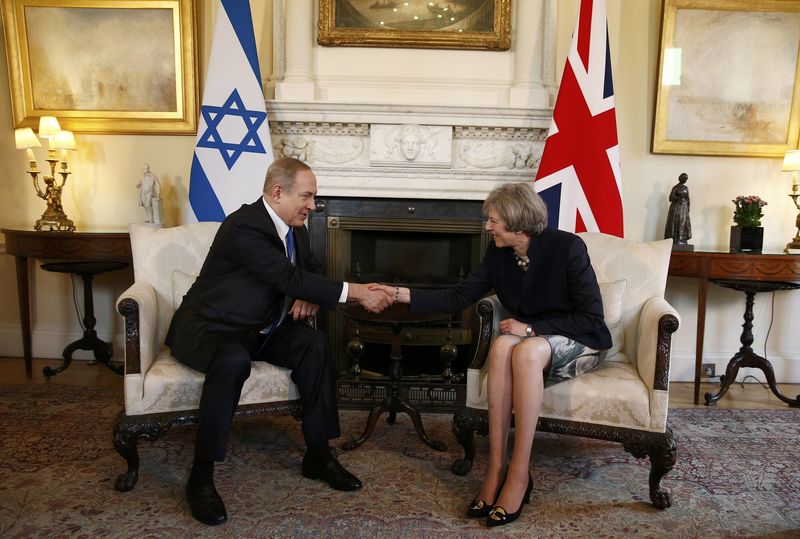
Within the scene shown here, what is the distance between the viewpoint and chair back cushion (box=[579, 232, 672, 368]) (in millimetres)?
2576

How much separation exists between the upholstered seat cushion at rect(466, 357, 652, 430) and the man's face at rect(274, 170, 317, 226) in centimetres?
118

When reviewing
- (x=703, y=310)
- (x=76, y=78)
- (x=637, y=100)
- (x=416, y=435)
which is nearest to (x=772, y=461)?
(x=703, y=310)

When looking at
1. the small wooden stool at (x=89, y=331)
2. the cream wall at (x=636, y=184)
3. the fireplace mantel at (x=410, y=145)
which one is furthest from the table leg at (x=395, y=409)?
the cream wall at (x=636, y=184)

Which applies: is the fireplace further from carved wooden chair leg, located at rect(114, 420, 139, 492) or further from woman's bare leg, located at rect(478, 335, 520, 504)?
carved wooden chair leg, located at rect(114, 420, 139, 492)

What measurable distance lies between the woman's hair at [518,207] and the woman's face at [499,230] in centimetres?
1

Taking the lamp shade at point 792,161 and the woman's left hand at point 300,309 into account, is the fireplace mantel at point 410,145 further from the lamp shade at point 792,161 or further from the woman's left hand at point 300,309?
the lamp shade at point 792,161

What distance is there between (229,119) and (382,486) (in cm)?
223

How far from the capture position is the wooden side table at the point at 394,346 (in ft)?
8.22

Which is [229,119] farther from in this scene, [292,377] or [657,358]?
[657,358]

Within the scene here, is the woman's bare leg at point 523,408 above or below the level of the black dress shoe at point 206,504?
above

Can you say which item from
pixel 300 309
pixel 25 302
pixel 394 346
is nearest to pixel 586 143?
pixel 394 346

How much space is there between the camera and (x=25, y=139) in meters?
3.66

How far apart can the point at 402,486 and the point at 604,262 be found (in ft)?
4.33

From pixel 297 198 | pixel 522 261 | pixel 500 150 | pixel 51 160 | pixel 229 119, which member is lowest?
pixel 522 261
